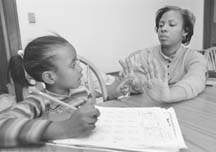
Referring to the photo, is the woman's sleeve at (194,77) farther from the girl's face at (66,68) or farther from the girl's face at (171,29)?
the girl's face at (66,68)

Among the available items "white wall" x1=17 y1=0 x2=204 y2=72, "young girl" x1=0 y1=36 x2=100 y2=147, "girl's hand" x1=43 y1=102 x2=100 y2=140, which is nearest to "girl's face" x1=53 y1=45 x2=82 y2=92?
"young girl" x1=0 y1=36 x2=100 y2=147

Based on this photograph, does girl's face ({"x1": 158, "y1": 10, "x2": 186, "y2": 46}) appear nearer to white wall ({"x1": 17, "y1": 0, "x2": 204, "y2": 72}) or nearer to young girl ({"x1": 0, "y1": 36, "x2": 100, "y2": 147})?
young girl ({"x1": 0, "y1": 36, "x2": 100, "y2": 147})

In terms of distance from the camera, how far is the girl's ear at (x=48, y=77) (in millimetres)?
905

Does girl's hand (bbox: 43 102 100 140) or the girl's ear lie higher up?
the girl's ear

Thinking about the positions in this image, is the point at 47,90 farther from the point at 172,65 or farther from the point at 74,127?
the point at 172,65

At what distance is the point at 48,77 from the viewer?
913 mm

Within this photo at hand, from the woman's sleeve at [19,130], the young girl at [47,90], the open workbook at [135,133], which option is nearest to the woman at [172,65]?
the open workbook at [135,133]

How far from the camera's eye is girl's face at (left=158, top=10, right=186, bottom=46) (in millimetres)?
1294

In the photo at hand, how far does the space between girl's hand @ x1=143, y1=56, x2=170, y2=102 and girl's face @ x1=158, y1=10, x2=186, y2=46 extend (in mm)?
422

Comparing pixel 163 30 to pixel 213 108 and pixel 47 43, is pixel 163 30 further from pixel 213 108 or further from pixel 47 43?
pixel 47 43

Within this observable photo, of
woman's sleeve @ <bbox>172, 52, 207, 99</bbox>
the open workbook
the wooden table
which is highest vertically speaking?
woman's sleeve @ <bbox>172, 52, 207, 99</bbox>

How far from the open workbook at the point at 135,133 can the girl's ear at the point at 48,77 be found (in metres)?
0.24

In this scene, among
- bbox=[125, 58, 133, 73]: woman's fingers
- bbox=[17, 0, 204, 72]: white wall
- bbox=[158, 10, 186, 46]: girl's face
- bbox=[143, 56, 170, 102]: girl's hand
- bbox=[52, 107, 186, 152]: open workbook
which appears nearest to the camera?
bbox=[52, 107, 186, 152]: open workbook

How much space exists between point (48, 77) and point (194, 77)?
583 mm
